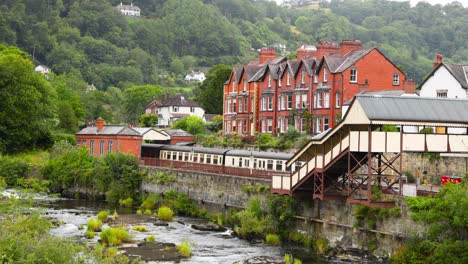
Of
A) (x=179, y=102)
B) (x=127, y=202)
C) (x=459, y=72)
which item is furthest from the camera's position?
(x=179, y=102)

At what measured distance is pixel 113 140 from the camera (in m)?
74.1

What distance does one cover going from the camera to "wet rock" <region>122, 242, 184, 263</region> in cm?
3656

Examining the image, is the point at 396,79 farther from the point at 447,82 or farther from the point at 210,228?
the point at 210,228

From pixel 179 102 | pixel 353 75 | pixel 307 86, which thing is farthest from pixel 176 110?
pixel 353 75

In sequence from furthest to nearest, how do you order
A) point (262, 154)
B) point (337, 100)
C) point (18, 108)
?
1. point (18, 108)
2. point (337, 100)
3. point (262, 154)

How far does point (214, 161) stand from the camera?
63.1 metres

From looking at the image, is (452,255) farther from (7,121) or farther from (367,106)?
(7,121)

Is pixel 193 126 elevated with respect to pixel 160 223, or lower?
elevated

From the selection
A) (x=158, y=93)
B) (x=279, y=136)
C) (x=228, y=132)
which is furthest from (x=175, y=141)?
(x=158, y=93)

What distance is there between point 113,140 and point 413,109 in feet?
144

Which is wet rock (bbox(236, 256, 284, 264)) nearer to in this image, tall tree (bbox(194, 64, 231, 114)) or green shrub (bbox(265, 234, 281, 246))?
green shrub (bbox(265, 234, 281, 246))

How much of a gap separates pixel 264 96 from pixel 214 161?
42.0 ft

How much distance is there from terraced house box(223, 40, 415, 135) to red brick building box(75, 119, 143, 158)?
11.4m

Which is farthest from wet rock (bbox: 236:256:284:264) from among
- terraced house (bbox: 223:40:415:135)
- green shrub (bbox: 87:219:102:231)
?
terraced house (bbox: 223:40:415:135)
